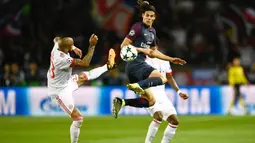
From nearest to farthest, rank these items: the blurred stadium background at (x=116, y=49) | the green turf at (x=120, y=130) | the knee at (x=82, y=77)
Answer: the knee at (x=82, y=77) < the green turf at (x=120, y=130) < the blurred stadium background at (x=116, y=49)

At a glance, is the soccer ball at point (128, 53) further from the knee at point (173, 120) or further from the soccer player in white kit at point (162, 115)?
the knee at point (173, 120)

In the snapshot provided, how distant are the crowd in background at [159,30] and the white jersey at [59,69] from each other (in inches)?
508

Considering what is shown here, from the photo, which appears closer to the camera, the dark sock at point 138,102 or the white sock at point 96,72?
the dark sock at point 138,102

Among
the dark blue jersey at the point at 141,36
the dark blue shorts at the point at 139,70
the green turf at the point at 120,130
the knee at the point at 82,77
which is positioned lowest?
the green turf at the point at 120,130

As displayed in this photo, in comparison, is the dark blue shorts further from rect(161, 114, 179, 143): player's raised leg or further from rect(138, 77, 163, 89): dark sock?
rect(161, 114, 179, 143): player's raised leg

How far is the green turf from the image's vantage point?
12775 mm

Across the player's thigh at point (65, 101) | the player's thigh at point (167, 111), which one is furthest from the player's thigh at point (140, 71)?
the player's thigh at point (65, 101)

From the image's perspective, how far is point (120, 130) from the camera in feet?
50.1

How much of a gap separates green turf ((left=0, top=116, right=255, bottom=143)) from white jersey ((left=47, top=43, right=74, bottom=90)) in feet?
7.74


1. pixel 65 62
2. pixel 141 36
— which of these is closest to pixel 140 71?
pixel 141 36

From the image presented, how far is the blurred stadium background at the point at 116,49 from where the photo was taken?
20719 mm

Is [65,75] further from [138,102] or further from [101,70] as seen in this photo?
[101,70]

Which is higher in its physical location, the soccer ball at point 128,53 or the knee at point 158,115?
the soccer ball at point 128,53

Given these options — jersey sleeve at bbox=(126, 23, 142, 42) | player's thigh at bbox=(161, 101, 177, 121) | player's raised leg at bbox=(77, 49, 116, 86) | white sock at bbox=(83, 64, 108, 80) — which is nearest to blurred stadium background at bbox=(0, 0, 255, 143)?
white sock at bbox=(83, 64, 108, 80)
